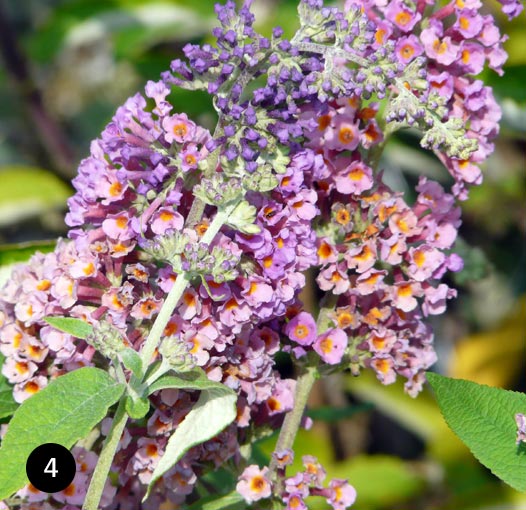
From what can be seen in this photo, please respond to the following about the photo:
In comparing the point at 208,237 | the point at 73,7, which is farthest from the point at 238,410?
the point at 73,7

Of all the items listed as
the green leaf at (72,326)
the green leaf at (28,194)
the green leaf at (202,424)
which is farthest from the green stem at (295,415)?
the green leaf at (28,194)

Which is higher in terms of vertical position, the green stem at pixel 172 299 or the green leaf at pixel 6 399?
the green stem at pixel 172 299

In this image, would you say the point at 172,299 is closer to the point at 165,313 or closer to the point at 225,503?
the point at 165,313

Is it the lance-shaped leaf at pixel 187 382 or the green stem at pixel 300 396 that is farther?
the green stem at pixel 300 396

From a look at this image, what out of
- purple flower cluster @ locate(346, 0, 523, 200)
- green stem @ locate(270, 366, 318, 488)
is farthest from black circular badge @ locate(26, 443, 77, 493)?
purple flower cluster @ locate(346, 0, 523, 200)

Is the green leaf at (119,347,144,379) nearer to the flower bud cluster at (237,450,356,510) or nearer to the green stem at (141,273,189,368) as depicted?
the green stem at (141,273,189,368)

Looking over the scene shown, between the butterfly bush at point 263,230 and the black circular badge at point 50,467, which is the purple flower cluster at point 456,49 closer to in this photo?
the butterfly bush at point 263,230
